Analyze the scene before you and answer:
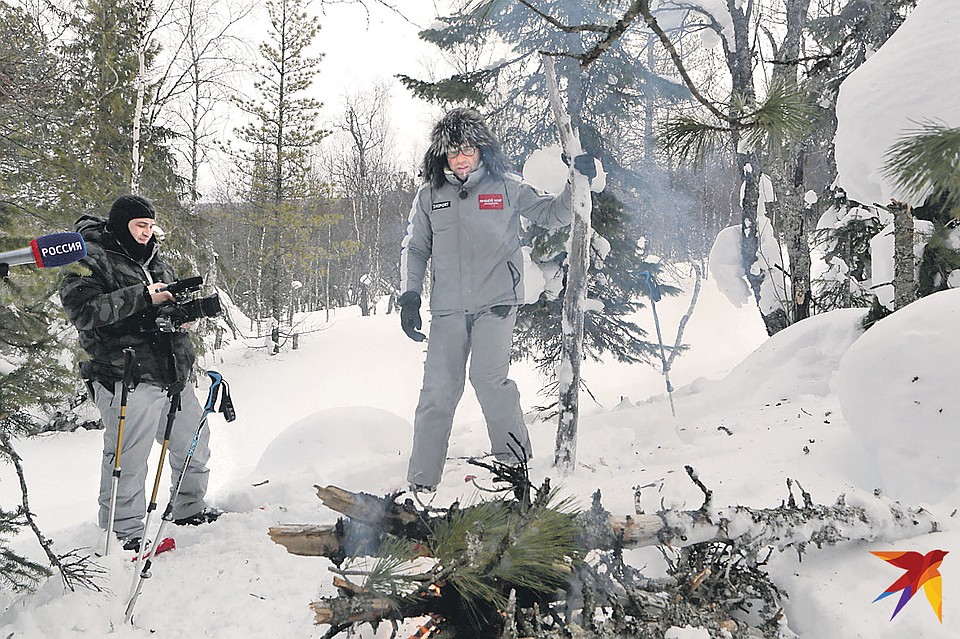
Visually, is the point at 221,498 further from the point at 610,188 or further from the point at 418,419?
the point at 610,188

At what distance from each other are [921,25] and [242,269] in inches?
1047

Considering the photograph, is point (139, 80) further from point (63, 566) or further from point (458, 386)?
point (63, 566)

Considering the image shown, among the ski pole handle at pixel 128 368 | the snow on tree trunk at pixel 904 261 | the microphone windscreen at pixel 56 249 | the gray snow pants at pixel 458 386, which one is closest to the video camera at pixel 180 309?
the ski pole handle at pixel 128 368

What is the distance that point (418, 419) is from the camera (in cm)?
373

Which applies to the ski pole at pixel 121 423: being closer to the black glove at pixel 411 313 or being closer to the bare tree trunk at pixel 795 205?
the black glove at pixel 411 313

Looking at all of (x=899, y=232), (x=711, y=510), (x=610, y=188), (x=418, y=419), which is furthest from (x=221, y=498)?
(x=610, y=188)

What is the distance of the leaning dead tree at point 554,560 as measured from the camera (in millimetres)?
1456

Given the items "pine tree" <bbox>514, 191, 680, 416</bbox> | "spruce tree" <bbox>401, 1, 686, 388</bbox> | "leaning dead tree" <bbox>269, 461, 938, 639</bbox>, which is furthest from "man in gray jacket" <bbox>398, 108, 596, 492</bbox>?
"pine tree" <bbox>514, 191, 680, 416</bbox>

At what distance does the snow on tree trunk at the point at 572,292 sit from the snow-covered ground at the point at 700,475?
0.23 meters

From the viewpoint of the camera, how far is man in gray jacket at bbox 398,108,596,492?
3633mm

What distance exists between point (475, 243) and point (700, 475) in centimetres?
182

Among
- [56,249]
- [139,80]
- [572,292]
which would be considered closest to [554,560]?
[56,249]

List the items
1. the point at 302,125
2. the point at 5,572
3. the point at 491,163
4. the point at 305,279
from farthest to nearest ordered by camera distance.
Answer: the point at 305,279, the point at 302,125, the point at 491,163, the point at 5,572

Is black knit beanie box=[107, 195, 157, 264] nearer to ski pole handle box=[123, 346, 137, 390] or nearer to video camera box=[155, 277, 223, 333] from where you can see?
video camera box=[155, 277, 223, 333]
